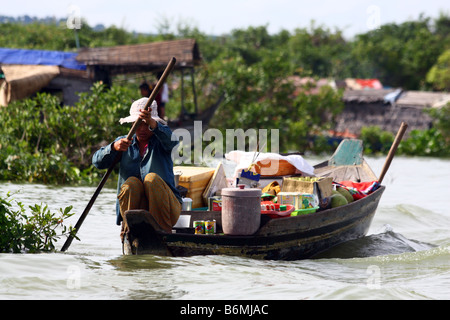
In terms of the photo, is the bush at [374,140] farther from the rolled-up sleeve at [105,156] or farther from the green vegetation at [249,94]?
the rolled-up sleeve at [105,156]

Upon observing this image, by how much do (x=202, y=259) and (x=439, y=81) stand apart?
24.4 m

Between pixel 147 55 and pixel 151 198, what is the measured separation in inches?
322

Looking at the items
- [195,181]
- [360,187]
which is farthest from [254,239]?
[360,187]

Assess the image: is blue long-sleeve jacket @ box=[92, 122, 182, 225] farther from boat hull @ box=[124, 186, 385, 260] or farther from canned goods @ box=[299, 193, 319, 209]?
canned goods @ box=[299, 193, 319, 209]

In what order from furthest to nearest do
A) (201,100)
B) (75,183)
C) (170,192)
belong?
(201,100) < (75,183) < (170,192)

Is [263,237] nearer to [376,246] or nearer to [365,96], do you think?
[376,246]

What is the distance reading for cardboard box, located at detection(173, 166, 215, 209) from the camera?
598cm

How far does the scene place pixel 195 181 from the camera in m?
6.05

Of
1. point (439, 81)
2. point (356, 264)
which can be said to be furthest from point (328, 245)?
point (439, 81)

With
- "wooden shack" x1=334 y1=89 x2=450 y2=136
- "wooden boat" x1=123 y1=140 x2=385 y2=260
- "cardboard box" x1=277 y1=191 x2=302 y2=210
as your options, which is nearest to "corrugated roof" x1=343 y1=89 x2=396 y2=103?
"wooden shack" x1=334 y1=89 x2=450 y2=136

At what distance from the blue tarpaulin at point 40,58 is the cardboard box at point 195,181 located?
8044 millimetres

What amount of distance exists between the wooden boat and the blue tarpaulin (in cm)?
857
